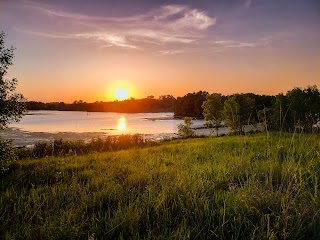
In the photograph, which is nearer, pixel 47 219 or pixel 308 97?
pixel 47 219

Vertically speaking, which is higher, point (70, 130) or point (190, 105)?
point (190, 105)

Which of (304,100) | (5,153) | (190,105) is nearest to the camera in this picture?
(5,153)

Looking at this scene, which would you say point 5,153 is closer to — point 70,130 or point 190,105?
point 70,130

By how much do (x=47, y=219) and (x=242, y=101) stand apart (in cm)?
7375

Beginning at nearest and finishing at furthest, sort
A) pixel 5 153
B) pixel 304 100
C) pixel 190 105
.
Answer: pixel 5 153, pixel 304 100, pixel 190 105

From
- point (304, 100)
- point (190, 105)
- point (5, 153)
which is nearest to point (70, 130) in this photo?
point (304, 100)

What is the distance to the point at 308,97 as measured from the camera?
225 feet

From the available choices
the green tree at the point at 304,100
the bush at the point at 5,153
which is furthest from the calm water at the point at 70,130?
the green tree at the point at 304,100

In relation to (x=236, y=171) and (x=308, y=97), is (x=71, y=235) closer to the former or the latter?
(x=236, y=171)

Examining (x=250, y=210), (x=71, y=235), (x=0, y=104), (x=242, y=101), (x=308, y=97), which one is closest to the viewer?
(x=71, y=235)

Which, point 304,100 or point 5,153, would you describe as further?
point 304,100

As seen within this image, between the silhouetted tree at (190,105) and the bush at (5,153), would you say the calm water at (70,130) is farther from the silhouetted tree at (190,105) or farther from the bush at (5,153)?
the silhouetted tree at (190,105)

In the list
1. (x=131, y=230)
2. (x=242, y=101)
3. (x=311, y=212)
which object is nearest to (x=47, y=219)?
(x=131, y=230)

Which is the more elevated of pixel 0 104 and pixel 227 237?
pixel 0 104
